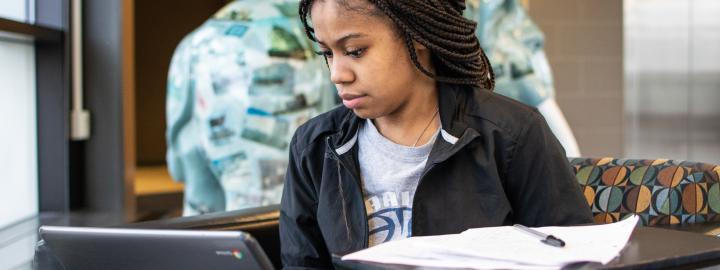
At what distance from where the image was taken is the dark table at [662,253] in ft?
3.54

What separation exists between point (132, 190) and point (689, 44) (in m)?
3.37

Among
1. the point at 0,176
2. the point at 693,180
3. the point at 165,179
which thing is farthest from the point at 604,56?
the point at 693,180

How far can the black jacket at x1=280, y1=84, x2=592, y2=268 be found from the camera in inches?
58.2

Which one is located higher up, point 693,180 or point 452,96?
point 452,96

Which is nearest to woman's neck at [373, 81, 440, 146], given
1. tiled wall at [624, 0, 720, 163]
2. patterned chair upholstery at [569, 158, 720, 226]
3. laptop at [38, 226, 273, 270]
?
patterned chair upholstery at [569, 158, 720, 226]

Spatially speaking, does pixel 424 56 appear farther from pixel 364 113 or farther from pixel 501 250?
pixel 501 250

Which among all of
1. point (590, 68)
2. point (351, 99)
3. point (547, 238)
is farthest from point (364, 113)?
point (590, 68)

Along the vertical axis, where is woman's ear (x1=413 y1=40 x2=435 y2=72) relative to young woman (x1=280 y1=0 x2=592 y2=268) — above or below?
above

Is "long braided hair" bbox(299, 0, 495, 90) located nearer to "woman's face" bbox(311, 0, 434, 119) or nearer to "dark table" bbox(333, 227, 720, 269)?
"woman's face" bbox(311, 0, 434, 119)

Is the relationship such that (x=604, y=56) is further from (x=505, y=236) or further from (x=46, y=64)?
(x=505, y=236)

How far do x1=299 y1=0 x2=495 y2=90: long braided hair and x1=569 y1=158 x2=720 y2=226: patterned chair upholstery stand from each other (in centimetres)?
40

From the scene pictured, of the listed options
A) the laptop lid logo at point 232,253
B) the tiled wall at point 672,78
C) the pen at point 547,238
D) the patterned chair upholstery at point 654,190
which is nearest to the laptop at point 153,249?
the laptop lid logo at point 232,253

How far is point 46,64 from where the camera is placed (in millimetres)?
3447

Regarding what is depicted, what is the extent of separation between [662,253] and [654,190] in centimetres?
76
